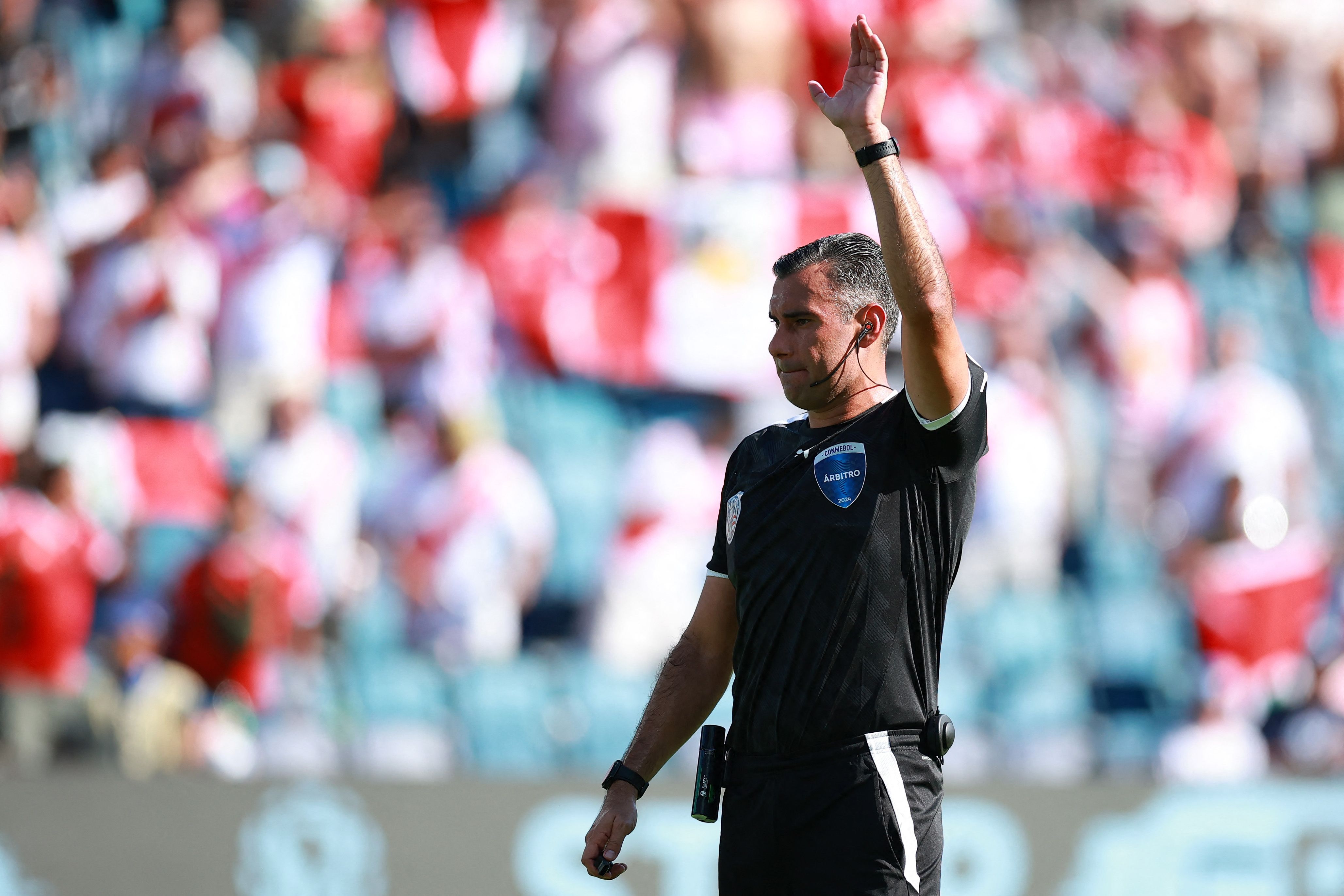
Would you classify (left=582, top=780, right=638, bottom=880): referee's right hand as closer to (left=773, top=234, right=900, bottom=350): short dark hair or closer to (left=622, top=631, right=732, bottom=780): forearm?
(left=622, top=631, right=732, bottom=780): forearm

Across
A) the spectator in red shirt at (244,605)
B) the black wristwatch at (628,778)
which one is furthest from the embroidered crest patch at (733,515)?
the spectator in red shirt at (244,605)

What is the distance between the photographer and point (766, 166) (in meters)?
8.29

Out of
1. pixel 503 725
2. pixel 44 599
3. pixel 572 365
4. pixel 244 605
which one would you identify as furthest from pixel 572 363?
pixel 44 599

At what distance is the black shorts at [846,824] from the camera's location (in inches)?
103

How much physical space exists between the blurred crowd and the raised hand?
13.4 ft

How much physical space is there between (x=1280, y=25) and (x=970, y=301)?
326 cm

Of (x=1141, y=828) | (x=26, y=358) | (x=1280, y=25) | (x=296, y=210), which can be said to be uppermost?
(x=1280, y=25)

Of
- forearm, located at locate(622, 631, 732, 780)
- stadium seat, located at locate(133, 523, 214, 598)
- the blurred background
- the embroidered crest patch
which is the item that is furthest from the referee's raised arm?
stadium seat, located at locate(133, 523, 214, 598)

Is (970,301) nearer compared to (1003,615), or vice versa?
(1003,615)

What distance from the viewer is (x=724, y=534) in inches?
118

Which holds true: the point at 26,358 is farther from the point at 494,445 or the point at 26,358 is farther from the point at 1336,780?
the point at 1336,780

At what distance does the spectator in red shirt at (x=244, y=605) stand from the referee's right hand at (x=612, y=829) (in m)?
4.14

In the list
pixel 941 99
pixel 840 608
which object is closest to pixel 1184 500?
pixel 941 99

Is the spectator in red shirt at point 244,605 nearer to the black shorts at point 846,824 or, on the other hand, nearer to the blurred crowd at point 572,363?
the blurred crowd at point 572,363
